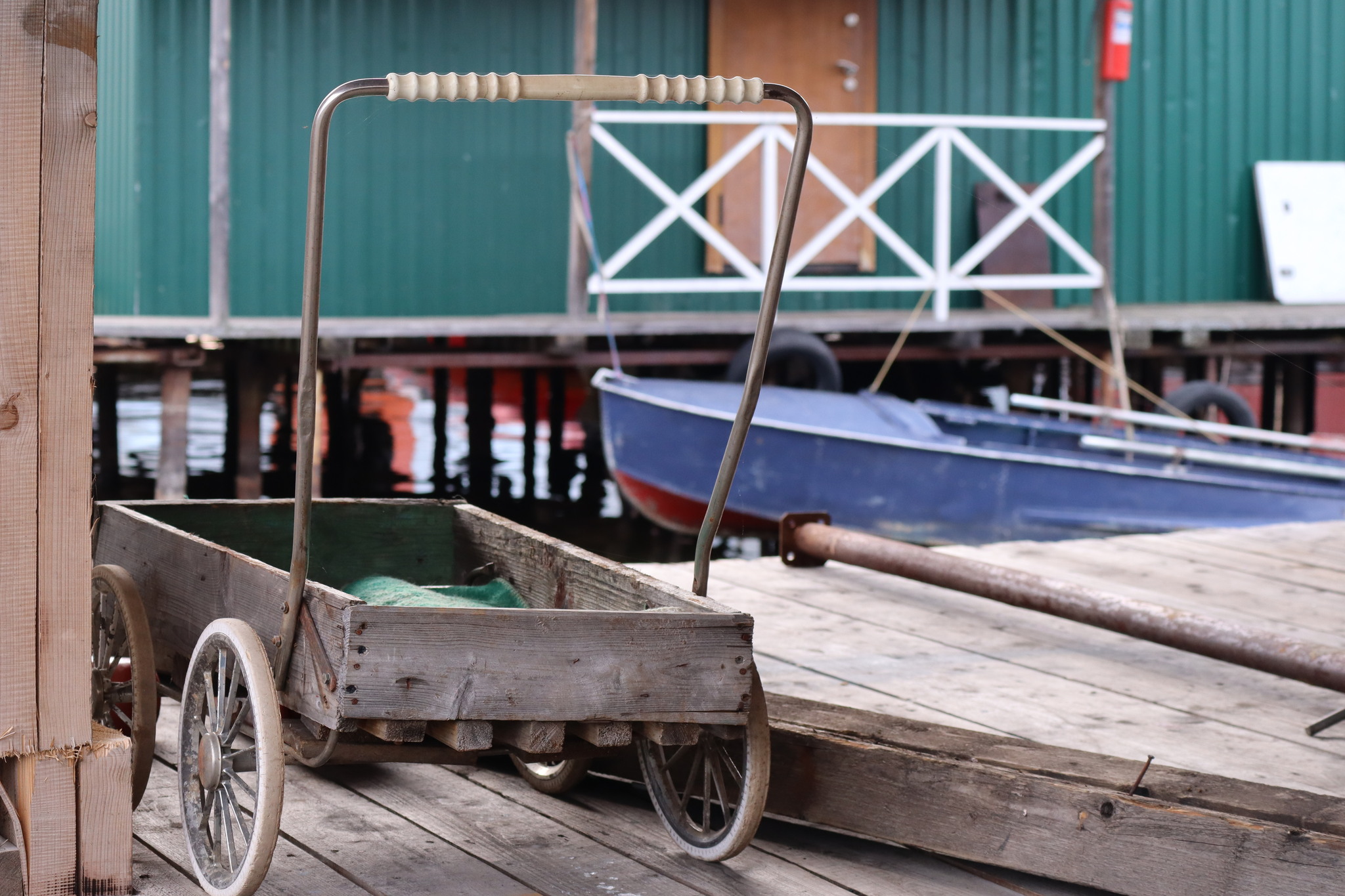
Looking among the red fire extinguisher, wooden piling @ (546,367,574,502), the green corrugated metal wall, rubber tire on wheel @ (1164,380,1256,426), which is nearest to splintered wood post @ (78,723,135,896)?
the green corrugated metal wall

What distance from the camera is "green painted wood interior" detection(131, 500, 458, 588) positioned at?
326 cm

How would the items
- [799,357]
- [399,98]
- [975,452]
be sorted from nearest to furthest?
[399,98] < [975,452] < [799,357]

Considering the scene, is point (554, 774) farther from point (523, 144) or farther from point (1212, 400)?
point (1212, 400)

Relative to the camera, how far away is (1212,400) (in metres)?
11.0

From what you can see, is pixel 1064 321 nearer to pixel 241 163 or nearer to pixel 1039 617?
pixel 241 163

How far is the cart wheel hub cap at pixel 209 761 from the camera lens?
2385 millimetres

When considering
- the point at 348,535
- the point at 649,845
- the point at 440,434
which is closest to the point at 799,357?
the point at 440,434

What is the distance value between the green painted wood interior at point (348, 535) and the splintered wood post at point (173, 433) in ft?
19.3

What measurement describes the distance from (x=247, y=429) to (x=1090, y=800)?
7994 millimetres

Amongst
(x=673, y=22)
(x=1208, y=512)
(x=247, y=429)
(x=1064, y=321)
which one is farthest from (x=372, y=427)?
(x=1208, y=512)

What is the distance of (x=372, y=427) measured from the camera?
45.8 ft

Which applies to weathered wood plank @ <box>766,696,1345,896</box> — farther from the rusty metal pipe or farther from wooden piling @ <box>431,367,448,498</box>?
wooden piling @ <box>431,367,448,498</box>

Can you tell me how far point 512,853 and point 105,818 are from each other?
25.8 inches

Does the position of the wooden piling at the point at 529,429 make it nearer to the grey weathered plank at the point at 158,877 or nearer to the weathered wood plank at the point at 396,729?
the grey weathered plank at the point at 158,877
